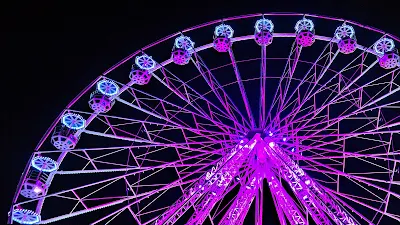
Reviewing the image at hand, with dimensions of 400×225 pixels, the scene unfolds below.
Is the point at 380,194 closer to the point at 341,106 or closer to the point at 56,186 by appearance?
the point at 341,106

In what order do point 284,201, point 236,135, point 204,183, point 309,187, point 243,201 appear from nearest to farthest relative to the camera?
point 309,187
point 204,183
point 284,201
point 243,201
point 236,135

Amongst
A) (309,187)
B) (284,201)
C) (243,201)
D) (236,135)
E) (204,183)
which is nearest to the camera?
(309,187)

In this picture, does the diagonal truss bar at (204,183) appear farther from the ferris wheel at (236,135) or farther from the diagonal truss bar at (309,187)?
the diagonal truss bar at (309,187)

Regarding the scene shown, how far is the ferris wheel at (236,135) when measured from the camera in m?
15.6

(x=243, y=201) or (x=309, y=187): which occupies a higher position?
(x=309, y=187)

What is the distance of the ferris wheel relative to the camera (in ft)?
51.0

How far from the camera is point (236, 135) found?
54.5 feet

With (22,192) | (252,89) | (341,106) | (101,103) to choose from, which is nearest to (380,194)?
(341,106)

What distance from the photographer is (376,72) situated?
20.6 metres

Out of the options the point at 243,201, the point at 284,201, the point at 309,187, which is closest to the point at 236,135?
the point at 243,201

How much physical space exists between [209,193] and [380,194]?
9745 millimetres

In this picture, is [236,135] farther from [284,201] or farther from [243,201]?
[284,201]

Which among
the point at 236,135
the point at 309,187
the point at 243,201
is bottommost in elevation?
the point at 243,201

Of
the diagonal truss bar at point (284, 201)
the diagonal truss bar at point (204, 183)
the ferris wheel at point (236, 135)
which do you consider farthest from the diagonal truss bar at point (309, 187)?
the diagonal truss bar at point (204, 183)
